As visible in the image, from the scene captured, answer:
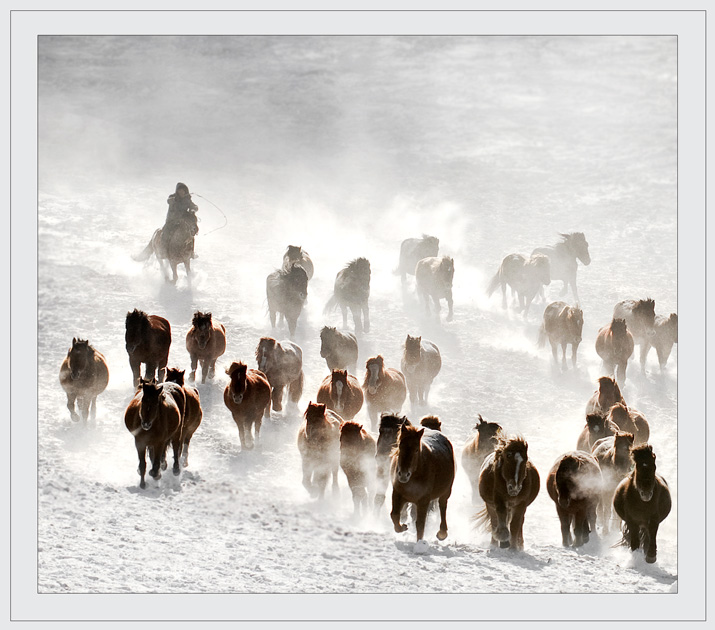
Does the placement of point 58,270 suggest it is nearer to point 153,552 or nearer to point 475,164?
point 153,552

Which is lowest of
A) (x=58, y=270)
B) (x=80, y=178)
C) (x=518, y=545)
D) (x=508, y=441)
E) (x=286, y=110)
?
(x=518, y=545)

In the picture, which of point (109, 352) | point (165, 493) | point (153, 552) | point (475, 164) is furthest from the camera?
point (475, 164)

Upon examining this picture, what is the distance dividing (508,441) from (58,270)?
56.0 ft

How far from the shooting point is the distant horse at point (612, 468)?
50.7 feet

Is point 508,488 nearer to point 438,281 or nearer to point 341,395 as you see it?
point 341,395

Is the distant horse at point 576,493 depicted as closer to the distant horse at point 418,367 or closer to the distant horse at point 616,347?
the distant horse at point 418,367

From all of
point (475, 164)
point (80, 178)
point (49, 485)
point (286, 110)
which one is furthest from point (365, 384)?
point (286, 110)

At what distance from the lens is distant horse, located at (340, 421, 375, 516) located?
15.6 meters

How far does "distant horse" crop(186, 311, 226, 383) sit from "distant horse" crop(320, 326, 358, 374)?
84.6 inches

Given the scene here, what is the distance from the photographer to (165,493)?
1584cm

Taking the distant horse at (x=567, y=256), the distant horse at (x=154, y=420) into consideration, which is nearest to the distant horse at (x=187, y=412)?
the distant horse at (x=154, y=420)

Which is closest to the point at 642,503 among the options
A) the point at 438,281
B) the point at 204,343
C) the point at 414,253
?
the point at 204,343

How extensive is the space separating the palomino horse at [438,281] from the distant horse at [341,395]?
8.39 m

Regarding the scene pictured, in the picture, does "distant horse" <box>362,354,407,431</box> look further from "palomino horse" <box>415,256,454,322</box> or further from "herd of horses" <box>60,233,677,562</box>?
"palomino horse" <box>415,256,454,322</box>
